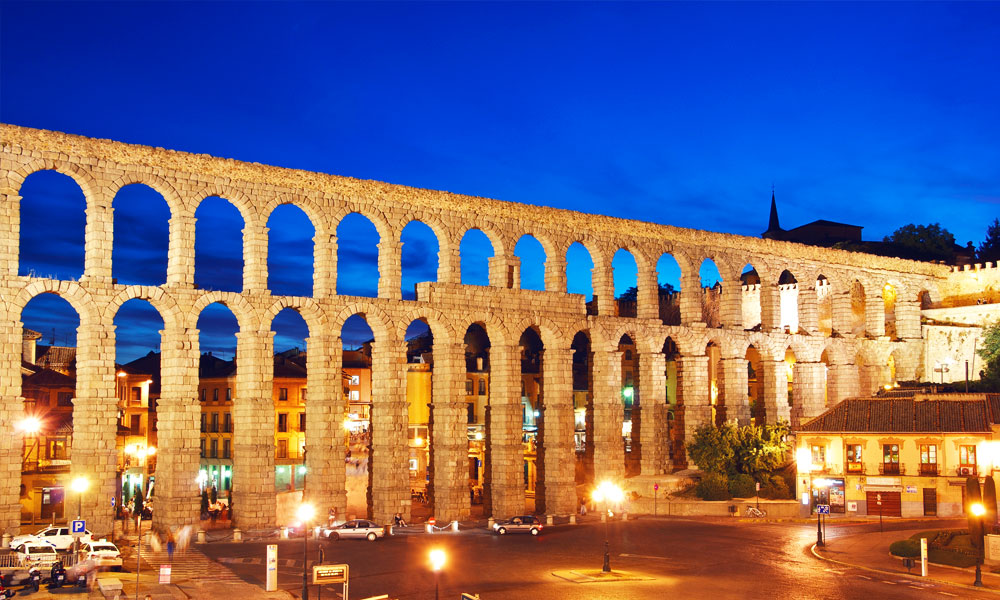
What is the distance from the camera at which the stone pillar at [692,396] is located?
69062 mm

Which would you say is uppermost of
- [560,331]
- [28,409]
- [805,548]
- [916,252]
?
[916,252]

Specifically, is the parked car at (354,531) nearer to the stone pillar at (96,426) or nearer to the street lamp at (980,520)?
the stone pillar at (96,426)

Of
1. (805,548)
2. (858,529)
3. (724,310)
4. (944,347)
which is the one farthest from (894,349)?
(805,548)

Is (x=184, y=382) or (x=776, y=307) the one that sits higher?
(x=776, y=307)

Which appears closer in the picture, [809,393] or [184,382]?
[184,382]

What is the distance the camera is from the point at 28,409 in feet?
197

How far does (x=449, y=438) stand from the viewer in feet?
186

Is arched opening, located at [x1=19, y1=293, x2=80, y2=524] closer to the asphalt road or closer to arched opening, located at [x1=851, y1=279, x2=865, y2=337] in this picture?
the asphalt road

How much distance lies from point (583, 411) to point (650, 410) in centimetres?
2789

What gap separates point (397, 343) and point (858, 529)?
26.3 m

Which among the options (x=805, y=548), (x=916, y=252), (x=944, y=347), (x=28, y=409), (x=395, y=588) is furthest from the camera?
(x=916, y=252)

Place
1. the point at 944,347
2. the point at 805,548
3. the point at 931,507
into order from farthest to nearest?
the point at 944,347, the point at 931,507, the point at 805,548

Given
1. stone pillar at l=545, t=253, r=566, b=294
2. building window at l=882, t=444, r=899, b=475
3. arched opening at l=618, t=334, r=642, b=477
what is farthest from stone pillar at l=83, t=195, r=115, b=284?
arched opening at l=618, t=334, r=642, b=477

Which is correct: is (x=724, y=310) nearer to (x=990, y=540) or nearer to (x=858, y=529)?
(x=858, y=529)
